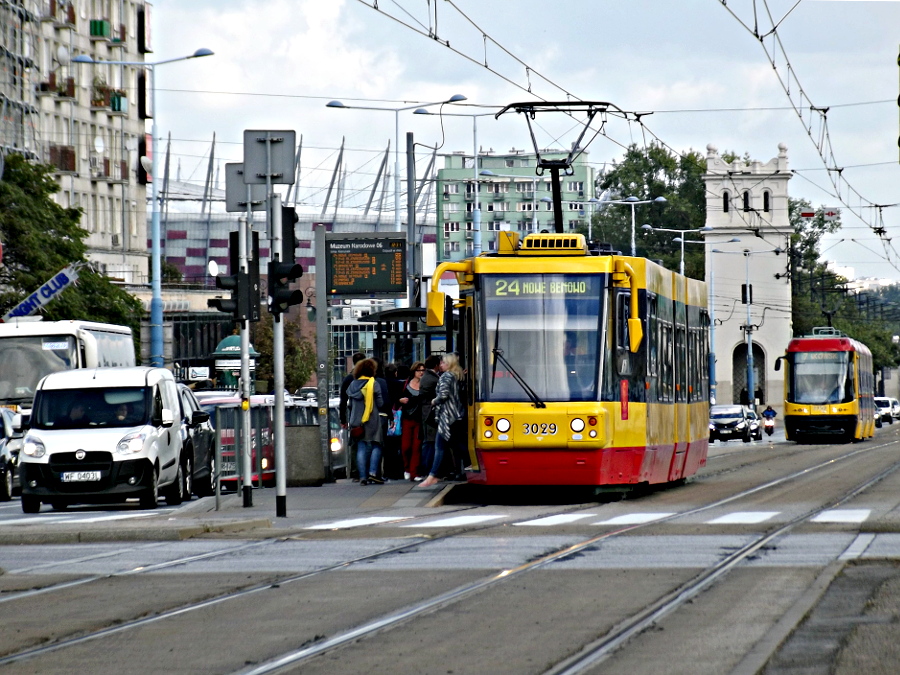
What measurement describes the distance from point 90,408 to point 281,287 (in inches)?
215

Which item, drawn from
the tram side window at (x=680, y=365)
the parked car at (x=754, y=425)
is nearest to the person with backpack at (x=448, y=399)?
the tram side window at (x=680, y=365)

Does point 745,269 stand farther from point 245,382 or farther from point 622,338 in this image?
point 245,382

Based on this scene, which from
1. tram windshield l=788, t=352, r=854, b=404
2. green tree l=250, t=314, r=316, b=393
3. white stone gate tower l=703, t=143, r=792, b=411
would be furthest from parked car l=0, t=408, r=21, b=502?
white stone gate tower l=703, t=143, r=792, b=411

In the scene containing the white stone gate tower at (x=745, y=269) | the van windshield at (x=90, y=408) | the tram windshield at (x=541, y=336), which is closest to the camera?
the tram windshield at (x=541, y=336)

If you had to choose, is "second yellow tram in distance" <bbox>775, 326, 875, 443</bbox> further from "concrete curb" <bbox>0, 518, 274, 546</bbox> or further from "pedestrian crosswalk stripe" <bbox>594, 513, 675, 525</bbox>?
"concrete curb" <bbox>0, 518, 274, 546</bbox>

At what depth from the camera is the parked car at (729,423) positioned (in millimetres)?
69562

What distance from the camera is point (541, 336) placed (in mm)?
20125

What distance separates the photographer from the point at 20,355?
110ft

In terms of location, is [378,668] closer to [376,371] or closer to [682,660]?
[682,660]

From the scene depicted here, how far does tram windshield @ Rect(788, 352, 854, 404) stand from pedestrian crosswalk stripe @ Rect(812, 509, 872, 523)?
37.7 meters

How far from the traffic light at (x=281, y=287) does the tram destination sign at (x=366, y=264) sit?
7.97 metres

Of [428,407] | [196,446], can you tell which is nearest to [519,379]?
[428,407]

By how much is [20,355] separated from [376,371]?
1161cm

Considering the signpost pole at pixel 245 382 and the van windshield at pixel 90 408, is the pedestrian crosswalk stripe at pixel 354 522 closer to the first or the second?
the signpost pole at pixel 245 382
